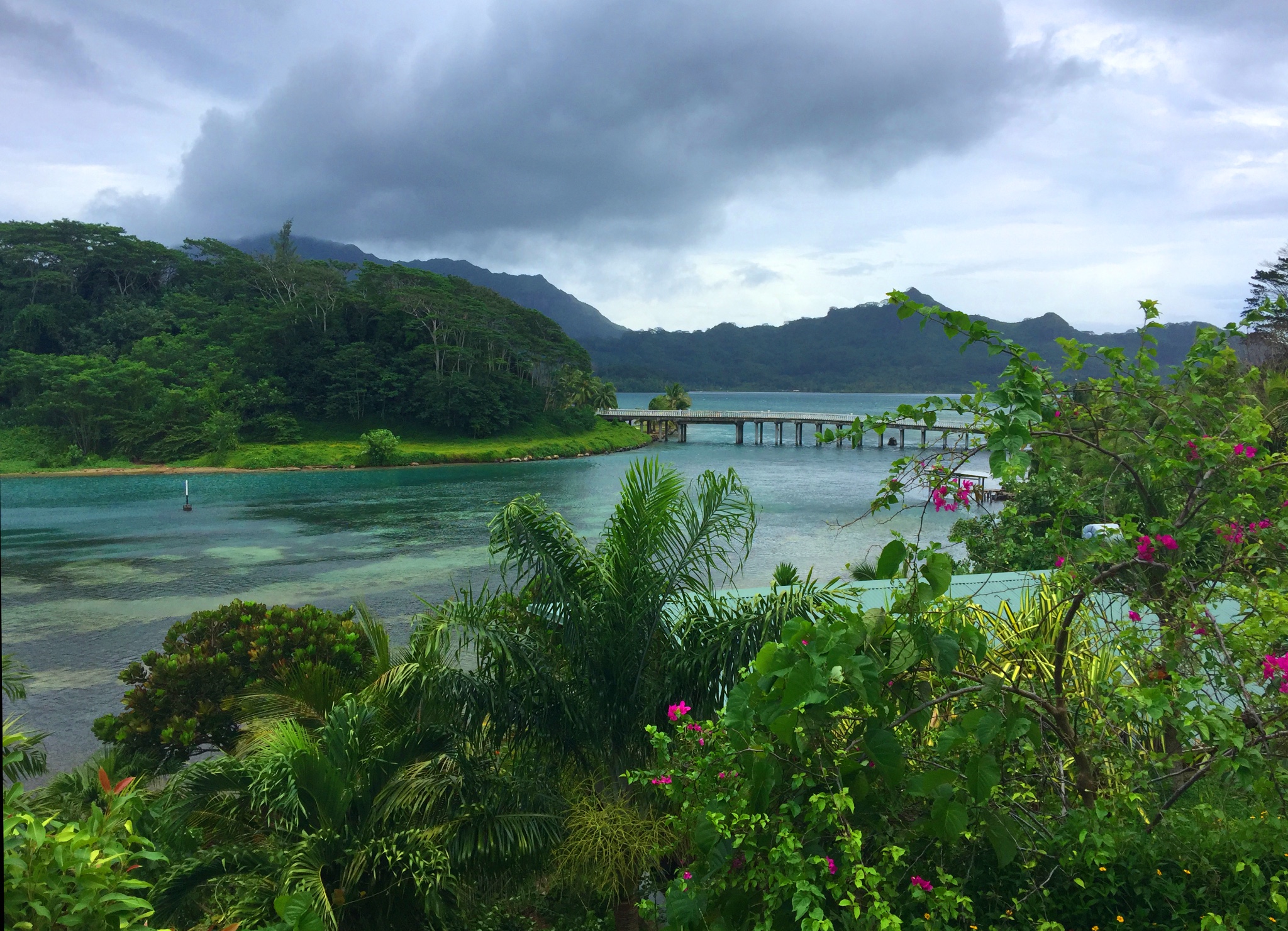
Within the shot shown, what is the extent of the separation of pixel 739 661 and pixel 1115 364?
278 cm

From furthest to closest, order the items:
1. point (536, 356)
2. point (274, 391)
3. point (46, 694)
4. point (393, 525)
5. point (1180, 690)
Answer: point (536, 356), point (274, 391), point (393, 525), point (46, 694), point (1180, 690)

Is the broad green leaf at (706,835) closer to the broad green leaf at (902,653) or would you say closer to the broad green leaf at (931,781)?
the broad green leaf at (931,781)

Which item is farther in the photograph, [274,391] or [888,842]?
[274,391]

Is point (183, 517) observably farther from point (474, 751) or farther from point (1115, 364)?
point (1115, 364)

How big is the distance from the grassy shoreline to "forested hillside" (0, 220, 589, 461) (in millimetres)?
932

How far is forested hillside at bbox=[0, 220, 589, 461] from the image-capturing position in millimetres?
38969

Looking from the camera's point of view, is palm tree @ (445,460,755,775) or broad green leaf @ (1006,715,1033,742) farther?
palm tree @ (445,460,755,775)

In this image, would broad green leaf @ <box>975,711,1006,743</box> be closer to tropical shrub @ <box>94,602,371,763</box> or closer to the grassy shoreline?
tropical shrub @ <box>94,602,371,763</box>

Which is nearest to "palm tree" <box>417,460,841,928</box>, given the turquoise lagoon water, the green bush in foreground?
the turquoise lagoon water

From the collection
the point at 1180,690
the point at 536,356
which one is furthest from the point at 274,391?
the point at 1180,690

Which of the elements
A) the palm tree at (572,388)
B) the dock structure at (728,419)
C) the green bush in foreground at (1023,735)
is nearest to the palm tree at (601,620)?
the green bush in foreground at (1023,735)

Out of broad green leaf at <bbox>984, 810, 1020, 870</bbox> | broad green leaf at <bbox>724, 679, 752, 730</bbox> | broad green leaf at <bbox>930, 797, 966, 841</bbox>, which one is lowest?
broad green leaf at <bbox>984, 810, 1020, 870</bbox>

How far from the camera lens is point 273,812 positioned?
5.14 m

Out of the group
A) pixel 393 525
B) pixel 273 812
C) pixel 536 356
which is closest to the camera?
pixel 273 812
